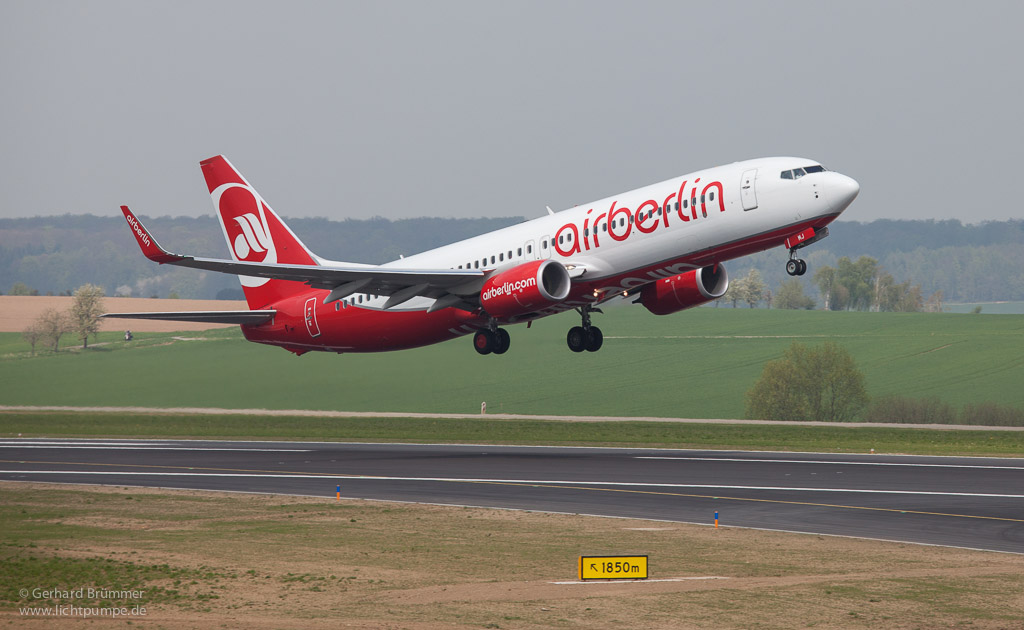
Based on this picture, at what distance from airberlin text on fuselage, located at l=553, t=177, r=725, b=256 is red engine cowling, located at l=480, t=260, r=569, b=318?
1.66m

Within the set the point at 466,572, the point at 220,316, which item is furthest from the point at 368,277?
the point at 466,572

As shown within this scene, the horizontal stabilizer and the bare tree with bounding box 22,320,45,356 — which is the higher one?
the bare tree with bounding box 22,320,45,356

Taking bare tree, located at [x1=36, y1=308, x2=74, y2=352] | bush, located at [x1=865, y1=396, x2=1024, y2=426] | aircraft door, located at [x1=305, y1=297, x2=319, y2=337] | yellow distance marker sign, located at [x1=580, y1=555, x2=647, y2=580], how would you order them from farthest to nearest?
1. bare tree, located at [x1=36, y1=308, x2=74, y2=352]
2. bush, located at [x1=865, y1=396, x2=1024, y2=426]
3. aircraft door, located at [x1=305, y1=297, x2=319, y2=337]
4. yellow distance marker sign, located at [x1=580, y1=555, x2=647, y2=580]

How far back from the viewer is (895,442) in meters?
58.3

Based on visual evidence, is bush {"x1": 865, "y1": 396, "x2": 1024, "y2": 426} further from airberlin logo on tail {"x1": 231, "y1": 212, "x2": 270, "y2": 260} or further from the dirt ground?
the dirt ground

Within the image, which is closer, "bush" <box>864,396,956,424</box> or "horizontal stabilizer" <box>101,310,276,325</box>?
"horizontal stabilizer" <box>101,310,276,325</box>

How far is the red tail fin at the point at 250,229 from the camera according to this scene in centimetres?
5509

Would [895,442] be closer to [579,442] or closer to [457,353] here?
[579,442]

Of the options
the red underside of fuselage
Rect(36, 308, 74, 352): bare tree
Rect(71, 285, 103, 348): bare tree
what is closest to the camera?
the red underside of fuselage

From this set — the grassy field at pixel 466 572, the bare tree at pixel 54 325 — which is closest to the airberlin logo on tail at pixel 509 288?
the grassy field at pixel 466 572

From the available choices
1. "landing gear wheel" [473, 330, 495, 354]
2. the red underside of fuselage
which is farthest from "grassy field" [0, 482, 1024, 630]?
"landing gear wheel" [473, 330, 495, 354]

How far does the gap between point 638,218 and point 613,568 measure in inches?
893

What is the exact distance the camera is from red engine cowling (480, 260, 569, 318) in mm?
41406

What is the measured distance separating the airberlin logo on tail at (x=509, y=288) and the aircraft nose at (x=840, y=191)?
35.2 ft
